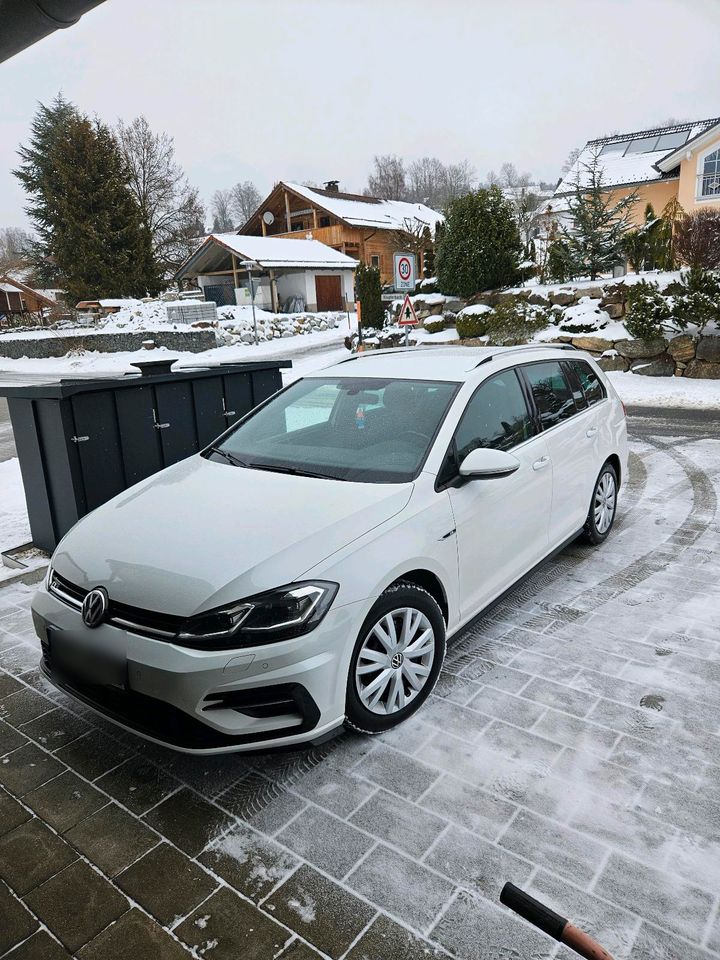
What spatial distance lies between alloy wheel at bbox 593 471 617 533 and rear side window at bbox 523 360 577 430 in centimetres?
71

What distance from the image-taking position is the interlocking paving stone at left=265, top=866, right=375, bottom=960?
212 centimetres

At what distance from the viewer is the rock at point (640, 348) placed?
523 inches

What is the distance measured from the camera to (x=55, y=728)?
3.27 m

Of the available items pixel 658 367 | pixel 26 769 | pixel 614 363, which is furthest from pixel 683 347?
pixel 26 769

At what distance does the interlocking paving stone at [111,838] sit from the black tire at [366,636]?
35.4 inches

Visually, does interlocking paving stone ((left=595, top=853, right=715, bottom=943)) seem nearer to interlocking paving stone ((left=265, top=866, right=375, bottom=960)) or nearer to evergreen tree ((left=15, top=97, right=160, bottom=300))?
interlocking paving stone ((left=265, top=866, right=375, bottom=960))

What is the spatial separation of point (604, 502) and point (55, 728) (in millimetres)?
Answer: 4004

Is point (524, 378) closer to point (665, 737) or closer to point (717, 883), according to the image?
point (665, 737)

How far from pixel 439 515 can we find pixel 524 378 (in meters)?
1.52

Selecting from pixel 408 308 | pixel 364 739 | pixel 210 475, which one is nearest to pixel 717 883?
pixel 364 739

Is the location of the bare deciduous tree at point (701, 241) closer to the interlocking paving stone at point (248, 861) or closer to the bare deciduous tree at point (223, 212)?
the interlocking paving stone at point (248, 861)

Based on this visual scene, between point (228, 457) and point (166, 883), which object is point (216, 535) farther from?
point (166, 883)

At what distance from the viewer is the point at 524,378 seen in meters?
4.29

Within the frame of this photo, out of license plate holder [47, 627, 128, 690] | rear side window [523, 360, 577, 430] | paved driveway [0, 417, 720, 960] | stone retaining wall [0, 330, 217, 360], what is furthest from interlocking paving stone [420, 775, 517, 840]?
stone retaining wall [0, 330, 217, 360]
